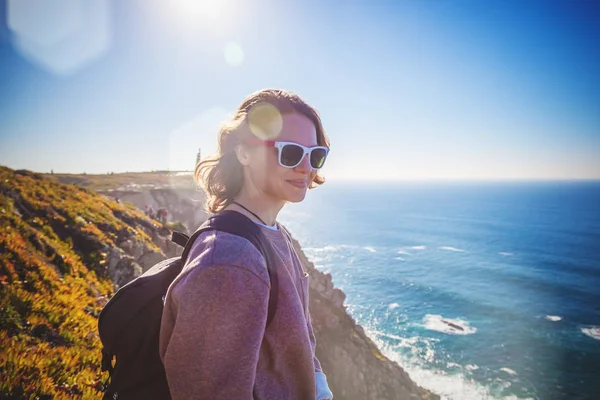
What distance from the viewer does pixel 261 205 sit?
8.02ft

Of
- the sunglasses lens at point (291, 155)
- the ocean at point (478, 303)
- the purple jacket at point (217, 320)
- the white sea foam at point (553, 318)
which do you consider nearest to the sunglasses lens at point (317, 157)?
the sunglasses lens at point (291, 155)

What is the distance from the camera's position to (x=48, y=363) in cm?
480

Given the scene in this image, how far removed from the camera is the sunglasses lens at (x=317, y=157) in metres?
2.59

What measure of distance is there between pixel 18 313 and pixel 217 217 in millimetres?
6636

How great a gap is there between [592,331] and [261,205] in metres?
61.7

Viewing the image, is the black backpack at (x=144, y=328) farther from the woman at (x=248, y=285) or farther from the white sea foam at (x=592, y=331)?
the white sea foam at (x=592, y=331)

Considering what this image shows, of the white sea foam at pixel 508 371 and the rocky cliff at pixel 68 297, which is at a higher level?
the rocky cliff at pixel 68 297

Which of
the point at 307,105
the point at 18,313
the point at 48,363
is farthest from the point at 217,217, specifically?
the point at 18,313

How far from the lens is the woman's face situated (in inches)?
94.7

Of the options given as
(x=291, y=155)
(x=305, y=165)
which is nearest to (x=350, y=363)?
(x=305, y=165)

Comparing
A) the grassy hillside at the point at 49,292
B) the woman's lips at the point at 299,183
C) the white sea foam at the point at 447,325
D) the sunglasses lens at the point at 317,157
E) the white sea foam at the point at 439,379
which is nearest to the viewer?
the woman's lips at the point at 299,183

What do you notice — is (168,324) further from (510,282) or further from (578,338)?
(510,282)

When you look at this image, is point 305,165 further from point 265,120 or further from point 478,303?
point 478,303

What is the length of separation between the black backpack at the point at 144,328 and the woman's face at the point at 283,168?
20.1 inches
